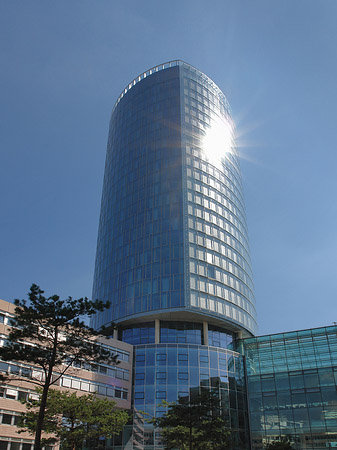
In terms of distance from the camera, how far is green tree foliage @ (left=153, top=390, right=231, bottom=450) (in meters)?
41.1

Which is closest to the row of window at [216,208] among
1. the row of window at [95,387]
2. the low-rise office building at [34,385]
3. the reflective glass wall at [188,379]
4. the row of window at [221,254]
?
the row of window at [221,254]

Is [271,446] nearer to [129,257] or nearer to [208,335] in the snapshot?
[208,335]

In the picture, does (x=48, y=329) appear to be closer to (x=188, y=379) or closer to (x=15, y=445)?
(x=15, y=445)

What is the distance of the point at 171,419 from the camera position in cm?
4206

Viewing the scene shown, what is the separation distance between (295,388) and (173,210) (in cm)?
3676

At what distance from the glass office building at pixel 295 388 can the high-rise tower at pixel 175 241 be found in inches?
130

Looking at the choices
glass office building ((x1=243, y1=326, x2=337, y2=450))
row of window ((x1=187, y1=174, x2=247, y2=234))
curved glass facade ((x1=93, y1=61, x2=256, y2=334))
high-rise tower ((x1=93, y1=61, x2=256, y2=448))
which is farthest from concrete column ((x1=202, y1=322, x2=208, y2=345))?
row of window ((x1=187, y1=174, x2=247, y2=234))

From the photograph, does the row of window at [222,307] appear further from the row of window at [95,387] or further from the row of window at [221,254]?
the row of window at [95,387]

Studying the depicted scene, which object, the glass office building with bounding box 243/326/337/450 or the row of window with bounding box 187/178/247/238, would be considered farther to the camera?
the row of window with bounding box 187/178/247/238

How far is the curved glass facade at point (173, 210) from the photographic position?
73625 millimetres

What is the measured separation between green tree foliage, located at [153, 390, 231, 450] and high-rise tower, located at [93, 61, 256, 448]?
61.2ft

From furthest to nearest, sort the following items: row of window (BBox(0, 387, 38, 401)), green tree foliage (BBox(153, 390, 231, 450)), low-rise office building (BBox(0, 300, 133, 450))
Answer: row of window (BBox(0, 387, 38, 401)) → low-rise office building (BBox(0, 300, 133, 450)) → green tree foliage (BBox(153, 390, 231, 450))

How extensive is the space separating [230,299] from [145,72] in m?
60.2

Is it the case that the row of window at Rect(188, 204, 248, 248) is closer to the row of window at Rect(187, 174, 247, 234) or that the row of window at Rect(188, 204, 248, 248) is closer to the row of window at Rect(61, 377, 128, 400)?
the row of window at Rect(187, 174, 247, 234)
